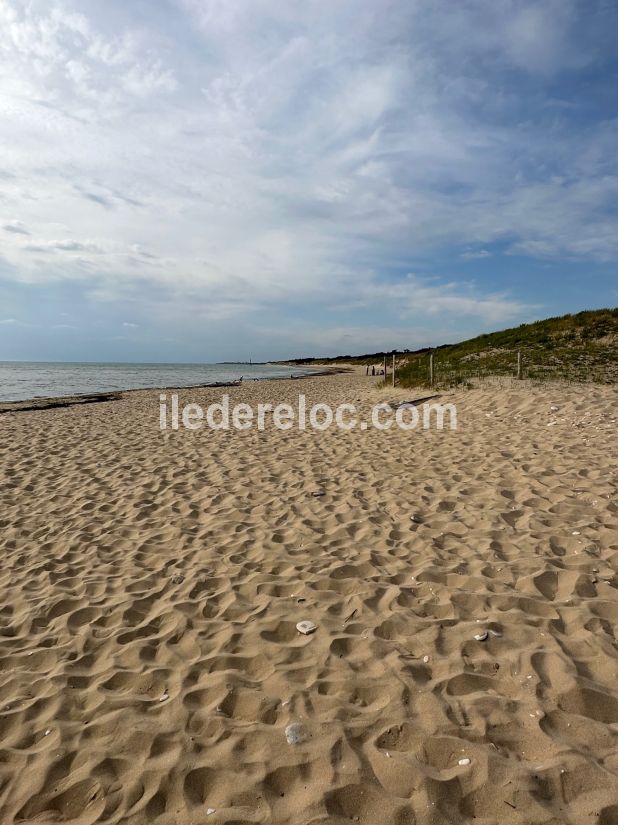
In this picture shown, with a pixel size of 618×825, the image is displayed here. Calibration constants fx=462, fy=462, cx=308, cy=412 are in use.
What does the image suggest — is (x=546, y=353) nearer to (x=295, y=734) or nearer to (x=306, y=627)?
(x=306, y=627)

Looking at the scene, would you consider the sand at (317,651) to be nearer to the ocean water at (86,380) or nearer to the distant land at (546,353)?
the distant land at (546,353)

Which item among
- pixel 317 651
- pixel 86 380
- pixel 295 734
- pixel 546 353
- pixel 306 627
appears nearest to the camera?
pixel 295 734

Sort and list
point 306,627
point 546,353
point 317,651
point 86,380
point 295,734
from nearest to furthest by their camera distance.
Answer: point 295,734
point 317,651
point 306,627
point 546,353
point 86,380

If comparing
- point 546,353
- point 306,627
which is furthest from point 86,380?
point 306,627

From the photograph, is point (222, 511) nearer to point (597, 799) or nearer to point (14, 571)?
point (14, 571)

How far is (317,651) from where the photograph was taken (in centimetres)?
348

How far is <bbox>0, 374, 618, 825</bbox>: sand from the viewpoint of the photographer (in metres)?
2.43

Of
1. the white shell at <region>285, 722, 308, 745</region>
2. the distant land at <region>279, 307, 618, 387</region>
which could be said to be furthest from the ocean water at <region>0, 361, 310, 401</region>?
the white shell at <region>285, 722, 308, 745</region>

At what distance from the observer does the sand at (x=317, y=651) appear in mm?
2426

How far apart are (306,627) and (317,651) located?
290mm

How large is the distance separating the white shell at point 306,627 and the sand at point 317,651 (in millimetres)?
76

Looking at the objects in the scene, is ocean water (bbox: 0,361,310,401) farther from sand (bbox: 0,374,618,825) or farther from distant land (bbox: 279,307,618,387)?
sand (bbox: 0,374,618,825)

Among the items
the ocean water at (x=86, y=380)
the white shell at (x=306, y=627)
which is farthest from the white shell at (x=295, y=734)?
the ocean water at (x=86, y=380)

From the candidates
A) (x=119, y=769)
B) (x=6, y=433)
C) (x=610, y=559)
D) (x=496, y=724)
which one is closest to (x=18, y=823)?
(x=119, y=769)
